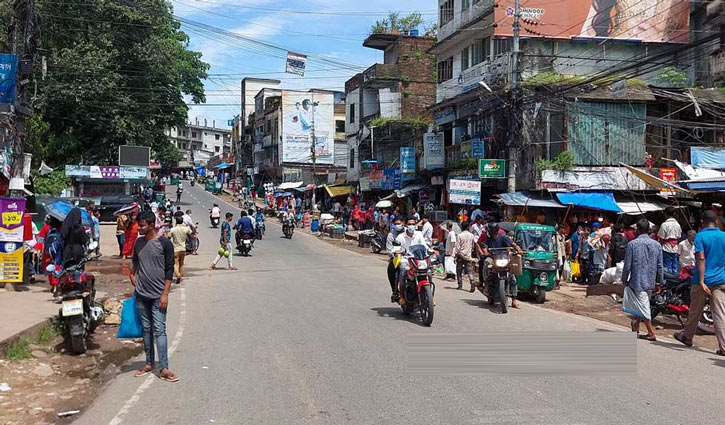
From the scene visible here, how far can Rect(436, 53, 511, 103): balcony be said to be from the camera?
2539cm

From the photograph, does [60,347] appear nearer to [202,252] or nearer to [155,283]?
[155,283]

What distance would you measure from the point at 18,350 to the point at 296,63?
79.1ft

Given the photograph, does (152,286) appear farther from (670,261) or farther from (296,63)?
(296,63)

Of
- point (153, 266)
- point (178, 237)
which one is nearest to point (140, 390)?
point (153, 266)

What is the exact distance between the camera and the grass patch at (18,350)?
26.5 feet

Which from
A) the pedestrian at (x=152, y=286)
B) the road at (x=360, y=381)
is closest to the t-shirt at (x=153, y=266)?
the pedestrian at (x=152, y=286)

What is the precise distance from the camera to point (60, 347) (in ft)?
29.3

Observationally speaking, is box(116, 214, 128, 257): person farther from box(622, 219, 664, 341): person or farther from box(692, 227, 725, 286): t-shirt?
box(692, 227, 725, 286): t-shirt

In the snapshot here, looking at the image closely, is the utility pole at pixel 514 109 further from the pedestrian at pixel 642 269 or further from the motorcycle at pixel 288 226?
the pedestrian at pixel 642 269

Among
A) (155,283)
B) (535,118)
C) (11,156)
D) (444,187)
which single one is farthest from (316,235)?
(155,283)

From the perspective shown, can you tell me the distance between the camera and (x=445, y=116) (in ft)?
101

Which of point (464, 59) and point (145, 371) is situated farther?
point (464, 59)

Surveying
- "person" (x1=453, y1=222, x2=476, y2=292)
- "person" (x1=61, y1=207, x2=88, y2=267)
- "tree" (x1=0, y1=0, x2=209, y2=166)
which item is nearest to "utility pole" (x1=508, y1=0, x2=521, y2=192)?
"person" (x1=453, y1=222, x2=476, y2=292)

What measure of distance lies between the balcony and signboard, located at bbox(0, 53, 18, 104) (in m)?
17.2
